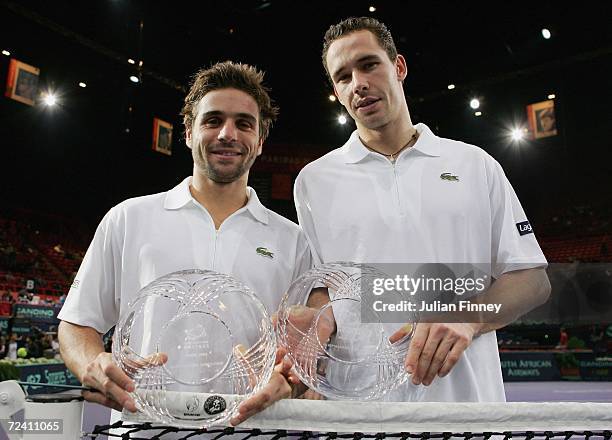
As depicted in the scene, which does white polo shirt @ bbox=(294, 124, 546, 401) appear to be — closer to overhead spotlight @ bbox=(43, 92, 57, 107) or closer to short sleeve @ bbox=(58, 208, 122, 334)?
short sleeve @ bbox=(58, 208, 122, 334)

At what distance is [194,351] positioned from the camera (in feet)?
3.13

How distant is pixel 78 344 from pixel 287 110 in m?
14.9

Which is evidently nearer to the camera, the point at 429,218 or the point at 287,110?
the point at 429,218

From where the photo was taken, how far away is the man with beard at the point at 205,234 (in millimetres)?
1797

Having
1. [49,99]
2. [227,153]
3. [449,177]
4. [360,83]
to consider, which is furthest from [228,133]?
[49,99]

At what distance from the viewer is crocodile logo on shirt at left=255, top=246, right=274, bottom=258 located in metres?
1.87

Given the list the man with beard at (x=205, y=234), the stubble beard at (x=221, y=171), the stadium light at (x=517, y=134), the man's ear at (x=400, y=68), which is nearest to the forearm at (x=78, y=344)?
the man with beard at (x=205, y=234)

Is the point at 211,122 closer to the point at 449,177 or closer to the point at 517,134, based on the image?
the point at 449,177

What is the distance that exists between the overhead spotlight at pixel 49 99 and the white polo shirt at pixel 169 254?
14.3 metres

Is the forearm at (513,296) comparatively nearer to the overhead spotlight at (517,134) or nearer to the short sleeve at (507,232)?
the short sleeve at (507,232)

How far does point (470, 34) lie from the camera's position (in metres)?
12.7

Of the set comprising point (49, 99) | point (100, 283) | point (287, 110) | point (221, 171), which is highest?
point (287, 110)

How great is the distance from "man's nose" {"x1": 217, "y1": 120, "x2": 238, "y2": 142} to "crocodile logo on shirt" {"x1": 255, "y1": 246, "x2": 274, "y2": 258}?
1.25 feet

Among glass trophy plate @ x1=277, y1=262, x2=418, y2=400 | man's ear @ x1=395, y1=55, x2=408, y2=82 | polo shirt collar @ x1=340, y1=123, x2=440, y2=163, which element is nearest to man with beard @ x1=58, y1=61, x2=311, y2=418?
polo shirt collar @ x1=340, y1=123, x2=440, y2=163
